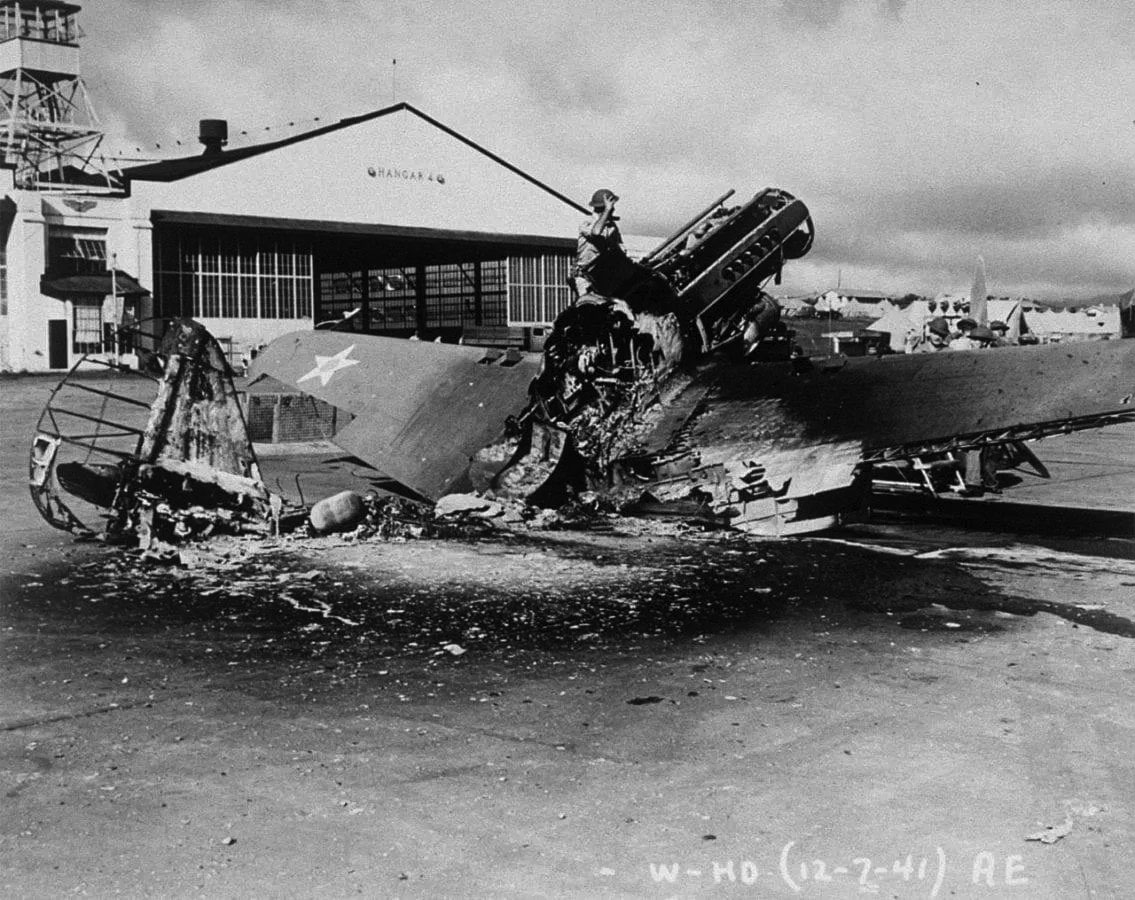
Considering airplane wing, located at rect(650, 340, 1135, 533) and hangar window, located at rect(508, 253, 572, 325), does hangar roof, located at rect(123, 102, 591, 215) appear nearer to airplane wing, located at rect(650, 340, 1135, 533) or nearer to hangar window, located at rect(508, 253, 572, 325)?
hangar window, located at rect(508, 253, 572, 325)

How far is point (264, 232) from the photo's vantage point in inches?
1660

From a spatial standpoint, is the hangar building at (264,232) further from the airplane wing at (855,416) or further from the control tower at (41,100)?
the airplane wing at (855,416)

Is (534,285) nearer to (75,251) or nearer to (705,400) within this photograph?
(75,251)

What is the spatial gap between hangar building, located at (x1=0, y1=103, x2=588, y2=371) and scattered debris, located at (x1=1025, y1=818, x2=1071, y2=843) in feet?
97.9

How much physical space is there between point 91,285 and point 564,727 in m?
37.1

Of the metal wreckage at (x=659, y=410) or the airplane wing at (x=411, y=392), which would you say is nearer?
the metal wreckage at (x=659, y=410)

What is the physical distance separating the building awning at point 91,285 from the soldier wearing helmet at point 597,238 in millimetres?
29814

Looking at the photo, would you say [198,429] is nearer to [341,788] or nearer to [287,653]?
[287,653]

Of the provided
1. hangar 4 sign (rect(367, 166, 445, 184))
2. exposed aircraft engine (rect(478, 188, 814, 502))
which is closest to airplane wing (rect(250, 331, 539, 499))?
exposed aircraft engine (rect(478, 188, 814, 502))

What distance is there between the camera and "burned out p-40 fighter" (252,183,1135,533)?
10.8 metres

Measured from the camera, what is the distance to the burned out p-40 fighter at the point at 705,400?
10805 mm

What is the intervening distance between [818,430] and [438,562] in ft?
12.9

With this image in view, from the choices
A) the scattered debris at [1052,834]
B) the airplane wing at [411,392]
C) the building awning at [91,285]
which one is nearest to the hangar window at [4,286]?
the building awning at [91,285]

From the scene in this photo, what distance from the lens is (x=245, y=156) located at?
135 ft
